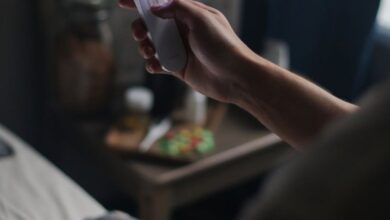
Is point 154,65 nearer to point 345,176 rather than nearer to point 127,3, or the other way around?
point 127,3

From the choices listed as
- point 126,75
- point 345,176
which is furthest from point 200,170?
point 345,176

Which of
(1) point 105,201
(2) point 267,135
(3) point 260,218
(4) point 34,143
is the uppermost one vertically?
(3) point 260,218

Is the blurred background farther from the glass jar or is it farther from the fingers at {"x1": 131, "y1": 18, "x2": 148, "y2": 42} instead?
the fingers at {"x1": 131, "y1": 18, "x2": 148, "y2": 42}

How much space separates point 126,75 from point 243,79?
2.37ft

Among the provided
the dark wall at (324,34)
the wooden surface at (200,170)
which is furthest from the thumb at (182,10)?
the dark wall at (324,34)

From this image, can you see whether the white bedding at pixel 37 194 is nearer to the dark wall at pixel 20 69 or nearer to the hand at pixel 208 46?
the hand at pixel 208 46

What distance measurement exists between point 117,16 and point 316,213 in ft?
3.99

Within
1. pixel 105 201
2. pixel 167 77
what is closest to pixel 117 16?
pixel 167 77

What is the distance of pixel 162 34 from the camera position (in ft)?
2.90

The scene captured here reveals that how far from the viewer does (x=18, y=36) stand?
155 centimetres

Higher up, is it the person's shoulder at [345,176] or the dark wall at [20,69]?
the person's shoulder at [345,176]

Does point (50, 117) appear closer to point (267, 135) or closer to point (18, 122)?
point (18, 122)

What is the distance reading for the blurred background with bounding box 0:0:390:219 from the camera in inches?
56.1

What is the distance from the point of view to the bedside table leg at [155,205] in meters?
1.30
